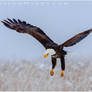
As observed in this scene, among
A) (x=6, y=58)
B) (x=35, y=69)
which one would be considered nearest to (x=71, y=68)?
(x=35, y=69)

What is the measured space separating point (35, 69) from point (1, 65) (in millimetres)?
238

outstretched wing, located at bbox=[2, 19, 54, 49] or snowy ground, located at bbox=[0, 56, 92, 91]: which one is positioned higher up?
outstretched wing, located at bbox=[2, 19, 54, 49]

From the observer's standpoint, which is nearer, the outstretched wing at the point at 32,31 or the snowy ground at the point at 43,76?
the outstretched wing at the point at 32,31

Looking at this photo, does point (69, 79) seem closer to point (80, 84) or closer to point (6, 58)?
point (80, 84)

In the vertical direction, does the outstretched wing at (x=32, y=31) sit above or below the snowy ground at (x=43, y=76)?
above

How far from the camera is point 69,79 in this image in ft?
7.25

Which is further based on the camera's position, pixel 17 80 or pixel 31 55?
pixel 17 80

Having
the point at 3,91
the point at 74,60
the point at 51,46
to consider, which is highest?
the point at 51,46

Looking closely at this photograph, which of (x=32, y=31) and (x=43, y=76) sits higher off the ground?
(x=32, y=31)

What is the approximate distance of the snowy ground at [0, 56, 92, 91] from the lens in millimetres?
2193

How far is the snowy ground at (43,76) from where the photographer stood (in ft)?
7.20

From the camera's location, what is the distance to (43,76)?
2219mm

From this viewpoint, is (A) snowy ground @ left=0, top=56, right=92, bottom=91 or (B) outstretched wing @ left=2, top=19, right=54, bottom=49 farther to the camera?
(A) snowy ground @ left=0, top=56, right=92, bottom=91

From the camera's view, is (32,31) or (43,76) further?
(43,76)
